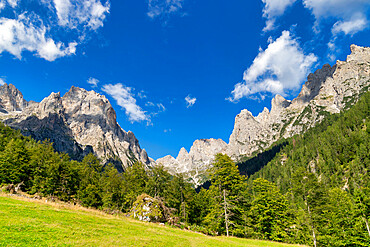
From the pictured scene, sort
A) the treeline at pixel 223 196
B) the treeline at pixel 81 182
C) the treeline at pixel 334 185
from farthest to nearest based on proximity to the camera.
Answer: the treeline at pixel 81 182 → the treeline at pixel 334 185 → the treeline at pixel 223 196

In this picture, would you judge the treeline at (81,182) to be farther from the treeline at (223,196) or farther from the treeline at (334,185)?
the treeline at (334,185)

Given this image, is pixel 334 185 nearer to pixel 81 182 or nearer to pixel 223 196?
pixel 223 196

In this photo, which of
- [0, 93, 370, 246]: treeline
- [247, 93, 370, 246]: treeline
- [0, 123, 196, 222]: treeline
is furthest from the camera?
[0, 123, 196, 222]: treeline

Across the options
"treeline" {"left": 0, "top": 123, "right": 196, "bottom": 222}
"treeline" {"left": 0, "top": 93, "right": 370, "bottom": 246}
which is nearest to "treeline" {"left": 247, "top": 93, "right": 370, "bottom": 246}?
"treeline" {"left": 0, "top": 93, "right": 370, "bottom": 246}

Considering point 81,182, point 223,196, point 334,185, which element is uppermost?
point 334,185

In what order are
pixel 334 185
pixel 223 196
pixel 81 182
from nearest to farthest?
1. pixel 223 196
2. pixel 81 182
3. pixel 334 185

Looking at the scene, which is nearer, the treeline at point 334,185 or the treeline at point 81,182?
the treeline at point 334,185

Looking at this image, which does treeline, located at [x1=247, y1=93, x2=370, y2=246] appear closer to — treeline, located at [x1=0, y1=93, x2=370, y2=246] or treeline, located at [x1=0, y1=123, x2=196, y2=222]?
treeline, located at [x1=0, y1=93, x2=370, y2=246]

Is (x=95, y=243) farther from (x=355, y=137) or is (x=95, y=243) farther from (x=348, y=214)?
(x=355, y=137)

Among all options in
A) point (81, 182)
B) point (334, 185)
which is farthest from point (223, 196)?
point (334, 185)

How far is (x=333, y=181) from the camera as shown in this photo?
115 metres

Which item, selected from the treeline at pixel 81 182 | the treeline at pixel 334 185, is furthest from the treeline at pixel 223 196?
the treeline at pixel 334 185

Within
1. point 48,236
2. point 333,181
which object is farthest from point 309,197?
point 333,181

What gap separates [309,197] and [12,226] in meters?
39.5
